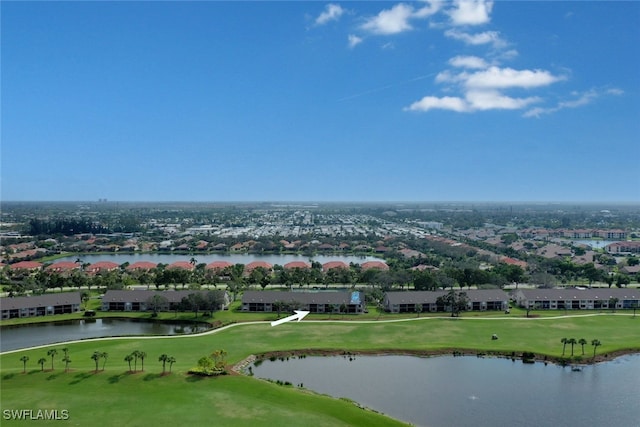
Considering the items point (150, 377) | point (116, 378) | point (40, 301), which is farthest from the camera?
point (40, 301)

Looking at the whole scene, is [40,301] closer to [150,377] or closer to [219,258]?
[150,377]

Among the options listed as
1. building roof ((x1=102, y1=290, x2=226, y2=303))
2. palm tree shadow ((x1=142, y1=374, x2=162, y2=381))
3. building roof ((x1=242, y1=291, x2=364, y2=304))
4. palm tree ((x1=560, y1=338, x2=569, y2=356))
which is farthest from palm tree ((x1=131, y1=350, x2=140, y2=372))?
palm tree ((x1=560, y1=338, x2=569, y2=356))

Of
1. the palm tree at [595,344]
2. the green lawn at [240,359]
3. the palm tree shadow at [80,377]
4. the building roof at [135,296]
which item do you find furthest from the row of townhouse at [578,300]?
the palm tree shadow at [80,377]

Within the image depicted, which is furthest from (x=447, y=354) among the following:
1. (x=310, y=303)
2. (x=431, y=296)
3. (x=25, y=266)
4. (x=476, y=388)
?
(x=25, y=266)

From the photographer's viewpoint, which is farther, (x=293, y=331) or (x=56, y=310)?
(x=56, y=310)

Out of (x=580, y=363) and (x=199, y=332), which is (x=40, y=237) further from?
(x=580, y=363)

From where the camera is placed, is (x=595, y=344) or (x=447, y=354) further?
(x=447, y=354)

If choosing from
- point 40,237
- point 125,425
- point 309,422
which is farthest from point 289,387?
point 40,237
